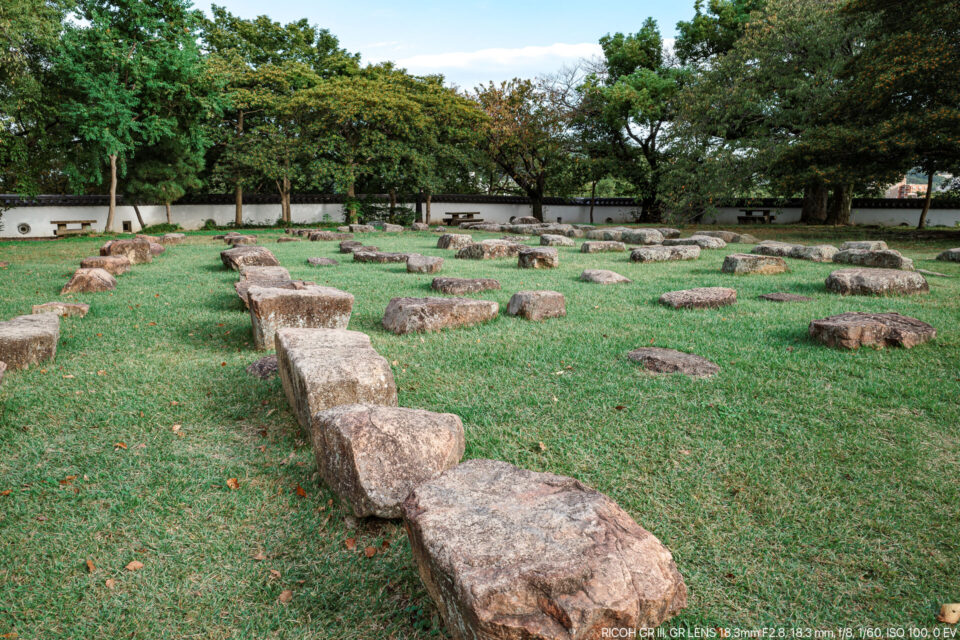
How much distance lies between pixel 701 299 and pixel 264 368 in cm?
488

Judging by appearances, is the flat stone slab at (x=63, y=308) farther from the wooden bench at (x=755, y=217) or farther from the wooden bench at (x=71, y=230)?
the wooden bench at (x=755, y=217)

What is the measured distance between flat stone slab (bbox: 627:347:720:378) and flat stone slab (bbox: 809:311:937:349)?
131 cm

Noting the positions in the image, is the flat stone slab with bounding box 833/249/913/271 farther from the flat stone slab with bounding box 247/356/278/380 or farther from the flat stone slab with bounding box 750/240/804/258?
the flat stone slab with bounding box 247/356/278/380

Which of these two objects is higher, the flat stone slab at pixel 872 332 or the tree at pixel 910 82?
the tree at pixel 910 82

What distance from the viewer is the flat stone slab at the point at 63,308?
224 inches

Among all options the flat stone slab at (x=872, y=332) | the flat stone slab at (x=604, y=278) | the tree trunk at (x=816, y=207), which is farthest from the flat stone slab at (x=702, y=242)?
the tree trunk at (x=816, y=207)

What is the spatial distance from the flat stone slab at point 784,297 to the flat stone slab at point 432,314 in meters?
3.75

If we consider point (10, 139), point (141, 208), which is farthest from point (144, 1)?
point (141, 208)

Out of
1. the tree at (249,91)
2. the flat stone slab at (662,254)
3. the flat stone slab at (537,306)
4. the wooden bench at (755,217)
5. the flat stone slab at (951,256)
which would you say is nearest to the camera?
the flat stone slab at (537,306)

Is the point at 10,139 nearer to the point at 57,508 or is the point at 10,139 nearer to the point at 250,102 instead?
the point at 250,102

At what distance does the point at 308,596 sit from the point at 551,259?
852cm

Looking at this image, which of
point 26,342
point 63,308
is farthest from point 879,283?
point 63,308

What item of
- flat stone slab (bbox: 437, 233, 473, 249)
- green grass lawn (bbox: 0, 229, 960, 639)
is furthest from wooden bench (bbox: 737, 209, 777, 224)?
green grass lawn (bbox: 0, 229, 960, 639)

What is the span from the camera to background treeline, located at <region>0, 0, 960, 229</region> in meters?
13.3
